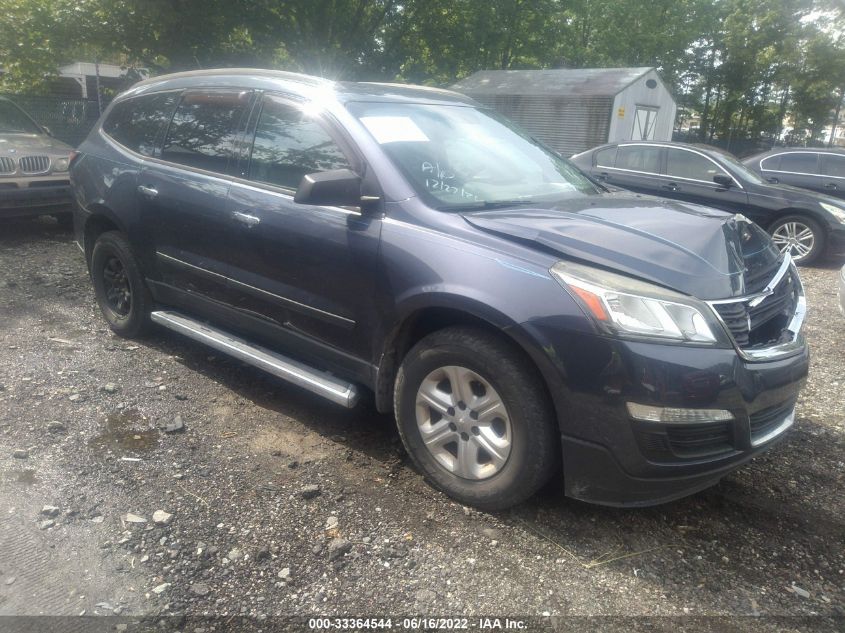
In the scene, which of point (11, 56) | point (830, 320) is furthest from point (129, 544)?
point (11, 56)

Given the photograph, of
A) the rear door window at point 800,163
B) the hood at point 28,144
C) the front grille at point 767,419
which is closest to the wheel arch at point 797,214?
the rear door window at point 800,163

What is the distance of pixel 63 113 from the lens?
14539mm

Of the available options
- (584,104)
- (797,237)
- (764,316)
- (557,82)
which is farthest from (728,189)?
(557,82)

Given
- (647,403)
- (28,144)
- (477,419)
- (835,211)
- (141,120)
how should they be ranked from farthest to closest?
(835,211)
(28,144)
(141,120)
(477,419)
(647,403)

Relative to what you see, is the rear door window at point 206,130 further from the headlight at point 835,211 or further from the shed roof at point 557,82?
the shed roof at point 557,82

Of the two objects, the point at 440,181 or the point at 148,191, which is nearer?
the point at 440,181

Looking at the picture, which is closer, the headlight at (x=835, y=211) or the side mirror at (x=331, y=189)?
the side mirror at (x=331, y=189)

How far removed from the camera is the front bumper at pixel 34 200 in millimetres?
8055

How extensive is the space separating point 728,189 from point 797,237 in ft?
3.50

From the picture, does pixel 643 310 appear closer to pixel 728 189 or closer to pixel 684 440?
pixel 684 440

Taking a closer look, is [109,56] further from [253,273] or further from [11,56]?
[253,273]

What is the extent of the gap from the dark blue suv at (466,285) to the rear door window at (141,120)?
0.12 feet

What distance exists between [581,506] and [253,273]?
6.72 ft

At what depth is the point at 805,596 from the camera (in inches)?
102
